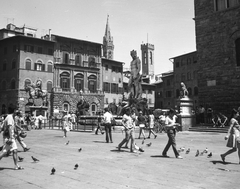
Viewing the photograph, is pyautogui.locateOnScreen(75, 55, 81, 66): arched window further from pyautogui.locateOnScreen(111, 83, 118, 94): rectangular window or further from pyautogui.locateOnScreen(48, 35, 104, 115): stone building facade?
pyautogui.locateOnScreen(111, 83, 118, 94): rectangular window

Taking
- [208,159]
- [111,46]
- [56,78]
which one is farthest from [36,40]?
[111,46]

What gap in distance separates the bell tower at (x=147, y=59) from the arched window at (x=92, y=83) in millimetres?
42234

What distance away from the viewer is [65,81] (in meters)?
45.6

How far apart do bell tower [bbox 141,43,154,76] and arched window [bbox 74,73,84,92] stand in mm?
44555

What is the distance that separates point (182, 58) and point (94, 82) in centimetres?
1844

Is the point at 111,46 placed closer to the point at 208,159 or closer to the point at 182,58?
the point at 182,58

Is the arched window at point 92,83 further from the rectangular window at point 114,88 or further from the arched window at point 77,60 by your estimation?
the rectangular window at point 114,88

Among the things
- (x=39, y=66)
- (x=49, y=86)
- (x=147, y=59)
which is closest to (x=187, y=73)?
(x=49, y=86)

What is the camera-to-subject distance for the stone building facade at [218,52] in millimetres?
18984

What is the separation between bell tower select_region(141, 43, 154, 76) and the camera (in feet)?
292

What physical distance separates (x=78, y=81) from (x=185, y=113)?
31.3 metres

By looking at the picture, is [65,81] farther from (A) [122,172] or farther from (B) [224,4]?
(A) [122,172]

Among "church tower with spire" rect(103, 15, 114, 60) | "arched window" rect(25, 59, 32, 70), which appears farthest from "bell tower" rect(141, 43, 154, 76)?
"arched window" rect(25, 59, 32, 70)

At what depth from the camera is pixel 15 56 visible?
41094mm
